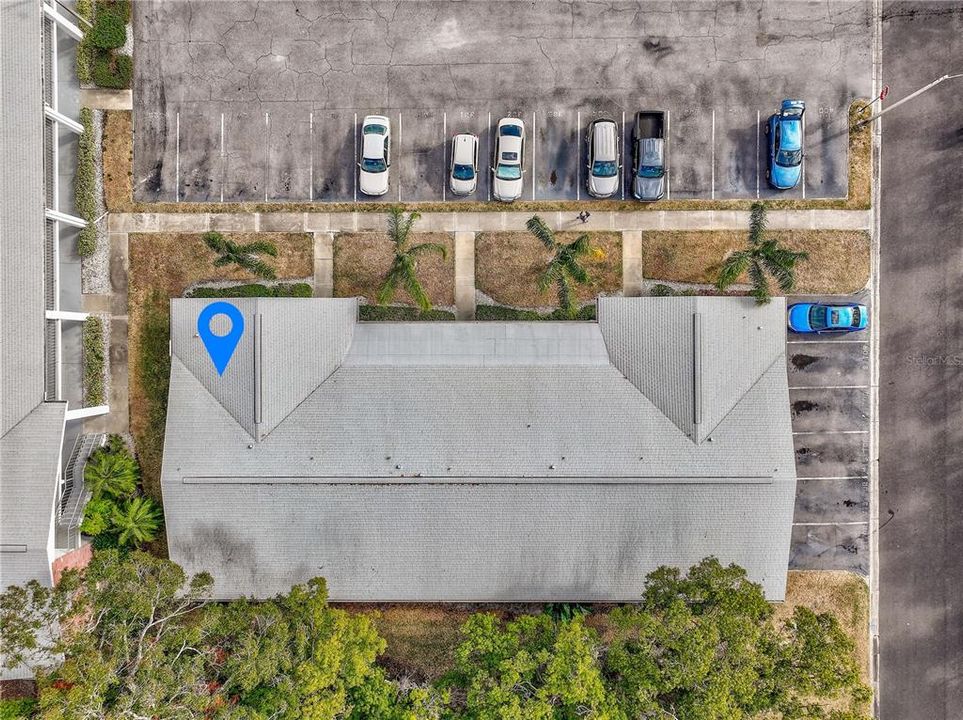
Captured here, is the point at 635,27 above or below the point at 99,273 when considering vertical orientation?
above

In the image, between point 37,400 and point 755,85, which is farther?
point 755,85

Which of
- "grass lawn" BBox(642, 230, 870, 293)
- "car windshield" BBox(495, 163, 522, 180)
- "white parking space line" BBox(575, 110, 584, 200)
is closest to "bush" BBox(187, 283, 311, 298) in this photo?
"car windshield" BBox(495, 163, 522, 180)

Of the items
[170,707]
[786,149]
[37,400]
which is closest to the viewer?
[170,707]

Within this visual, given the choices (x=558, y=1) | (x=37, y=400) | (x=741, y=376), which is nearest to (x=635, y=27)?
(x=558, y=1)

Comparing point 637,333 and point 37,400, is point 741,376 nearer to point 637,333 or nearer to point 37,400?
point 637,333

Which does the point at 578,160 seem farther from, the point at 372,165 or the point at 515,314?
the point at 372,165

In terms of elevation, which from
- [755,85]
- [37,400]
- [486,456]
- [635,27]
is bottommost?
[486,456]

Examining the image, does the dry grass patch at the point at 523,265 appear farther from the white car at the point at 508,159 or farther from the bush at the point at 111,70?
the bush at the point at 111,70
